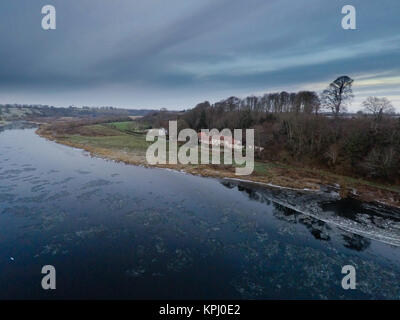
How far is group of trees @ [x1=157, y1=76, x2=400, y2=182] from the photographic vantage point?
19.6 metres

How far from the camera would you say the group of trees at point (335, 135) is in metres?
19.6

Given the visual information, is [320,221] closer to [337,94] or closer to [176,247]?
[176,247]

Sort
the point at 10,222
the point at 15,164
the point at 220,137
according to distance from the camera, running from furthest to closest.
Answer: the point at 220,137 → the point at 15,164 → the point at 10,222

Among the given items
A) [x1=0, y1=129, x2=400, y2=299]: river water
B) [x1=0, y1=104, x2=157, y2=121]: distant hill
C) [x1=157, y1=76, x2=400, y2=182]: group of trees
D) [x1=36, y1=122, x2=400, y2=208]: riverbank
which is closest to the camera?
[x1=0, y1=129, x2=400, y2=299]: river water

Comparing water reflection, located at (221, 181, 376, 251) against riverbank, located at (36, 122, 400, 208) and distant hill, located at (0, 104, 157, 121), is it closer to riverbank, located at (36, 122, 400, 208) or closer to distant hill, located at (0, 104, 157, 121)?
riverbank, located at (36, 122, 400, 208)

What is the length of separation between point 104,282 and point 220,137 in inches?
1324

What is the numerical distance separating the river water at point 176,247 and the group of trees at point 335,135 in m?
7.76

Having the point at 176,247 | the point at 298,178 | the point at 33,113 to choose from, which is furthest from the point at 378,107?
the point at 33,113

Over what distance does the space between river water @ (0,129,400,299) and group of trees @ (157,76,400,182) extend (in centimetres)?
776

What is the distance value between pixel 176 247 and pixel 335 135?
78.3 feet

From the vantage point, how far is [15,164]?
23109 mm

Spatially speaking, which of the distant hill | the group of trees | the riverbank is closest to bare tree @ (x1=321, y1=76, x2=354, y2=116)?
the group of trees
